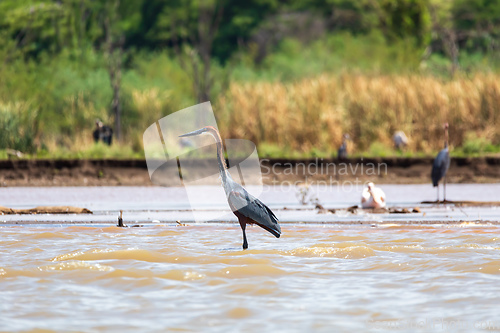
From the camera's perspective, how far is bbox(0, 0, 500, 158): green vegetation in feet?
69.1

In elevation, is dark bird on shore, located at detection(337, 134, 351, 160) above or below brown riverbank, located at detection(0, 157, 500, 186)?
above

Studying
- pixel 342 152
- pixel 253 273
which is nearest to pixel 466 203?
pixel 342 152

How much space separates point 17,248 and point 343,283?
3.90m

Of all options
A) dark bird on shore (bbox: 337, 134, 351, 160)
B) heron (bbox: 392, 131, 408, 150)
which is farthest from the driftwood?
heron (bbox: 392, 131, 408, 150)

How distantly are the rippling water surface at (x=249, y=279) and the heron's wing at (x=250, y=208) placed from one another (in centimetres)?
39

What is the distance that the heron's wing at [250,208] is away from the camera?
856 centimetres

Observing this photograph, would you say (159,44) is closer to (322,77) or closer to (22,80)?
(22,80)

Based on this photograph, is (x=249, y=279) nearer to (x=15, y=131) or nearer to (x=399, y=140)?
(x=399, y=140)

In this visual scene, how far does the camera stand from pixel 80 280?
7812 mm

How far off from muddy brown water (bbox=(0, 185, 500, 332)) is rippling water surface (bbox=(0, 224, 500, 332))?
16 mm

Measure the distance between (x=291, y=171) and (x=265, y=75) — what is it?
44.8 feet

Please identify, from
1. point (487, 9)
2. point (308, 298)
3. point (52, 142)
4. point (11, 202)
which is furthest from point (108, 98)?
point (487, 9)
